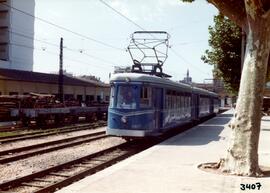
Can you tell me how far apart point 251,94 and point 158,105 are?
26.1 ft

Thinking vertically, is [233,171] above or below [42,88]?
below

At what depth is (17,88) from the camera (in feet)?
145

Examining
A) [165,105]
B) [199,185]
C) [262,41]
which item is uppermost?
[262,41]

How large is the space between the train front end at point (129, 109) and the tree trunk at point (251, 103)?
658cm

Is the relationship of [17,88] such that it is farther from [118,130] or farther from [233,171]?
[233,171]

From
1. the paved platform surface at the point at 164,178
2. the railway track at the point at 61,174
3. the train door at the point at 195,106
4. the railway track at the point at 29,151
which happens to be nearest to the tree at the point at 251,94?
the paved platform surface at the point at 164,178

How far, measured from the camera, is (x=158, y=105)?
18234 mm

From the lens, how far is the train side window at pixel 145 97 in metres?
17.2

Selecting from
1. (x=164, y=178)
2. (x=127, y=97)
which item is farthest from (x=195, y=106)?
(x=164, y=178)

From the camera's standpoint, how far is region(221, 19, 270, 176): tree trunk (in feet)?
34.2

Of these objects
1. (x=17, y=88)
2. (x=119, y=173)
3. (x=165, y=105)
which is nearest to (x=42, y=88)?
(x=17, y=88)

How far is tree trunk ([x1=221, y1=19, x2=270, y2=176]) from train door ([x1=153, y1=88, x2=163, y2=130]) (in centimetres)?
738

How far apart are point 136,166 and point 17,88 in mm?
34929

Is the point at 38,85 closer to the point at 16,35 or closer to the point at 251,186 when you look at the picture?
the point at 16,35
